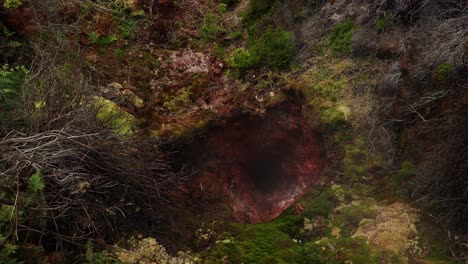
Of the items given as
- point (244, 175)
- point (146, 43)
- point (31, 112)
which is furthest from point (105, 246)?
point (146, 43)

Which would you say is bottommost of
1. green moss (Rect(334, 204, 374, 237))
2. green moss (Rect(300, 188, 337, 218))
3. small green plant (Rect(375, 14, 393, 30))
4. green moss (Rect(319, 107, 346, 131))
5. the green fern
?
green moss (Rect(300, 188, 337, 218))

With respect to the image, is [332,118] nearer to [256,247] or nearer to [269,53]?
[269,53]

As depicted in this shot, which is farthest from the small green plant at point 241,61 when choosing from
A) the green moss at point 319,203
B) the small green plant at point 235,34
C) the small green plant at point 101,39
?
the green moss at point 319,203

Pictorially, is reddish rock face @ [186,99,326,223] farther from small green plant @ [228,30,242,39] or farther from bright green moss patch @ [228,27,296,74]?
small green plant @ [228,30,242,39]

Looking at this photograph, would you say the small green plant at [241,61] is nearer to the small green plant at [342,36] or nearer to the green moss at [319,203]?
the small green plant at [342,36]

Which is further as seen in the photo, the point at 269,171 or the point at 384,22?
the point at 269,171

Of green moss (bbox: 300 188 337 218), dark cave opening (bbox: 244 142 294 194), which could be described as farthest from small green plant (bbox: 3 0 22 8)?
green moss (bbox: 300 188 337 218)

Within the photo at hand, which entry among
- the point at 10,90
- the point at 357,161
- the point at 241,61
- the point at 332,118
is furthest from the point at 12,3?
the point at 357,161
